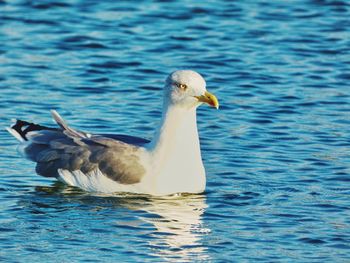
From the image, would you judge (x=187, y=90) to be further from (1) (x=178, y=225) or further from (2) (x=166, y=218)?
(1) (x=178, y=225)

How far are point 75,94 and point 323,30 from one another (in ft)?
18.3

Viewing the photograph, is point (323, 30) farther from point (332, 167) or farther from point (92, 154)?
point (92, 154)

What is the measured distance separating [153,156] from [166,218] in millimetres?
960

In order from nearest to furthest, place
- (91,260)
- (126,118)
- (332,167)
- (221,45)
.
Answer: (91,260), (332,167), (126,118), (221,45)

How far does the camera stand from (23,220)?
12914mm

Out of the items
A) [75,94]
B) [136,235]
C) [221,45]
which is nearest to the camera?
[136,235]

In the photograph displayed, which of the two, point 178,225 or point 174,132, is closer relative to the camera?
point 178,225

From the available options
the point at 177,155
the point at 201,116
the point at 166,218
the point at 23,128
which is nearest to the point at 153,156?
the point at 177,155

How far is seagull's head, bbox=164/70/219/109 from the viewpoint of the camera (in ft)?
44.8

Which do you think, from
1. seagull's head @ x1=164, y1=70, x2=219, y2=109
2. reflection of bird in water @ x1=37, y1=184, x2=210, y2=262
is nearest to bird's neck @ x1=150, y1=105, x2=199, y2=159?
seagull's head @ x1=164, y1=70, x2=219, y2=109

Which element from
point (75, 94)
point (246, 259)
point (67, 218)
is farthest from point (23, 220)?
point (75, 94)

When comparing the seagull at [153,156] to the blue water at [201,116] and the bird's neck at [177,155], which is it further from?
the blue water at [201,116]

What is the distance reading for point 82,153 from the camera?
1406 centimetres

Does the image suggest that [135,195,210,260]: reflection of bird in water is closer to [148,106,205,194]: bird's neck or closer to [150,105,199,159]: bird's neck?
[148,106,205,194]: bird's neck
